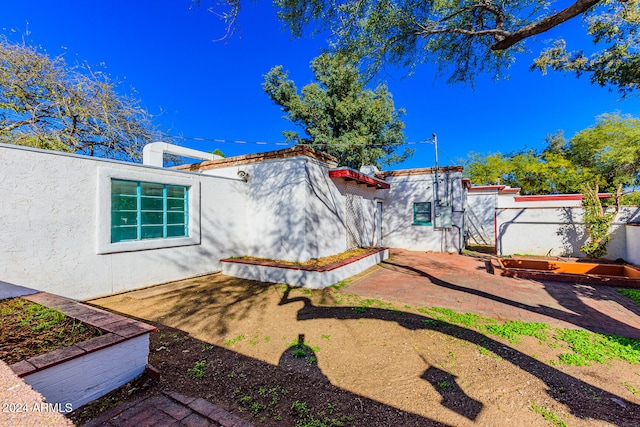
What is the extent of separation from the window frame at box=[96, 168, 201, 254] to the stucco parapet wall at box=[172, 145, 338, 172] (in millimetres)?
1582

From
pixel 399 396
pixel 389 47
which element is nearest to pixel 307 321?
pixel 399 396

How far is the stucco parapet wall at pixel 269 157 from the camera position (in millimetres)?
6758

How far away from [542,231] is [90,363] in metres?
12.3

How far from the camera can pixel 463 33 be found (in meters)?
4.86

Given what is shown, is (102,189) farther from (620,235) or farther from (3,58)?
(620,235)

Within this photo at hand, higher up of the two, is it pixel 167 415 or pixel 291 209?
pixel 291 209

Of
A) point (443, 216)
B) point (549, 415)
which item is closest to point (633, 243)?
point (443, 216)

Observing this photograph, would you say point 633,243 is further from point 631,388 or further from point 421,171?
point 631,388

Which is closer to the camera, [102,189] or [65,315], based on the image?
[65,315]

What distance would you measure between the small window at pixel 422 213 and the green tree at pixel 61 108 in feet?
38.3

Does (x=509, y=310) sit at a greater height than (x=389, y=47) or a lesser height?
lesser

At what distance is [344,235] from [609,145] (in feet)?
68.7

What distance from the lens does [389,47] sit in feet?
18.4

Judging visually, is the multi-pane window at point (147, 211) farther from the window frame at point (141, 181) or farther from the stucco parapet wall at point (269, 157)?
the stucco parapet wall at point (269, 157)
